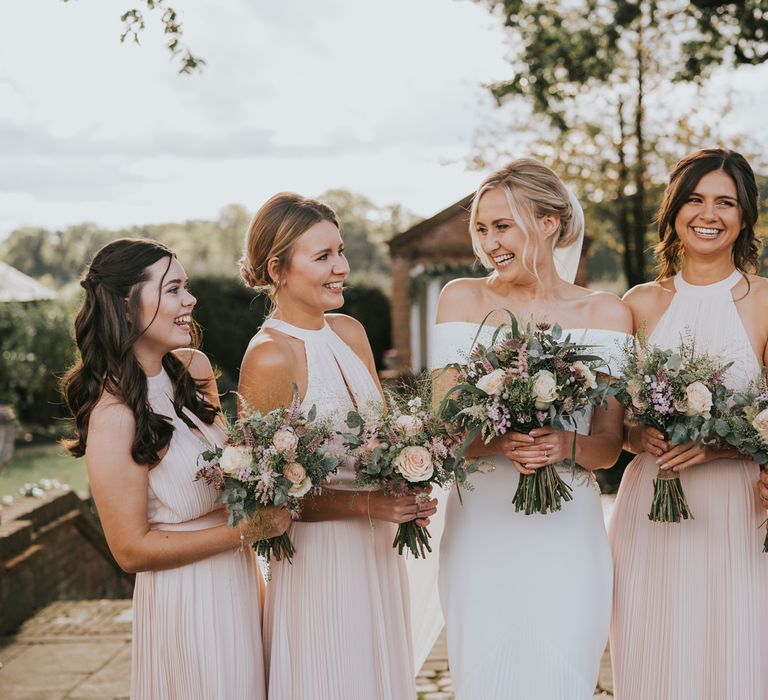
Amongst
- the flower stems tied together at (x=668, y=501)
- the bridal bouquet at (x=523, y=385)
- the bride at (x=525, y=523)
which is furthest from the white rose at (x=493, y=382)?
the flower stems tied together at (x=668, y=501)

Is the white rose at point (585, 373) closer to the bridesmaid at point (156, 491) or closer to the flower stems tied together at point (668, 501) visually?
the flower stems tied together at point (668, 501)

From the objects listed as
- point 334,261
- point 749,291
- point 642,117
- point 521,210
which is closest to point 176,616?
point 334,261

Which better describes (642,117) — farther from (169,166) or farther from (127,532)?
(169,166)

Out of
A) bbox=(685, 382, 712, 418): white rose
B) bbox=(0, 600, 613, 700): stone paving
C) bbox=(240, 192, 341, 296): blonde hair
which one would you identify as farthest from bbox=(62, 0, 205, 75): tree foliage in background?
bbox=(0, 600, 613, 700): stone paving

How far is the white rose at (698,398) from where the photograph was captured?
3225 millimetres

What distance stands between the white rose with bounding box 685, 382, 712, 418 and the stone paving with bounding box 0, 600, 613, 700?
2839 mm

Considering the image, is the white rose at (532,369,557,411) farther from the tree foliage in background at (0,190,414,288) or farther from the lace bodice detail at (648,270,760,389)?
the tree foliage in background at (0,190,414,288)

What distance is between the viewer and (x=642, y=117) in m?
16.4

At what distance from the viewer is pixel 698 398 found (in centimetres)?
323

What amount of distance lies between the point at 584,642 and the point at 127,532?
1.85 meters

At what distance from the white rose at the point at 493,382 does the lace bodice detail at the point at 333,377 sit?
1.85 ft

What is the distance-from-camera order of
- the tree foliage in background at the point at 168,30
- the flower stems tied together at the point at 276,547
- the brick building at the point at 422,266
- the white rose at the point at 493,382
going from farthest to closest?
the brick building at the point at 422,266 → the tree foliage in background at the point at 168,30 → the flower stems tied together at the point at 276,547 → the white rose at the point at 493,382

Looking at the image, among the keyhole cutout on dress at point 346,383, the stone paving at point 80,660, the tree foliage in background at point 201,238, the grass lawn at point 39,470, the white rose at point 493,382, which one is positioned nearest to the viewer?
the white rose at point 493,382

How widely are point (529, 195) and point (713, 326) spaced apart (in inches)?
40.6
